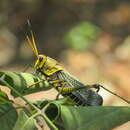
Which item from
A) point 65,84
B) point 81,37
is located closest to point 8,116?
point 65,84

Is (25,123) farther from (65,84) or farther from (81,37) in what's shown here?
(81,37)

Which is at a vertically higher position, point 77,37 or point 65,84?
point 65,84

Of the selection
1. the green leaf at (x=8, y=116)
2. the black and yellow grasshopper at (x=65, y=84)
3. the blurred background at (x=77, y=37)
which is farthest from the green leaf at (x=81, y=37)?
the green leaf at (x=8, y=116)

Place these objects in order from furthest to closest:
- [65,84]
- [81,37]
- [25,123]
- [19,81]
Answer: [81,37] < [65,84] < [19,81] < [25,123]

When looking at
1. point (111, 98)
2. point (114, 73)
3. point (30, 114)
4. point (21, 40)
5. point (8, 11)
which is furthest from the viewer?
point (8, 11)

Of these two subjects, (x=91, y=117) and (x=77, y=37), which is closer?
(x=91, y=117)

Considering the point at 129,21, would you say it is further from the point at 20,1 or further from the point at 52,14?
the point at 20,1

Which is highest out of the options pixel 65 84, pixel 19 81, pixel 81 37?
pixel 19 81

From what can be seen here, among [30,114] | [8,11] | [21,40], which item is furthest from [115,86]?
[30,114]
